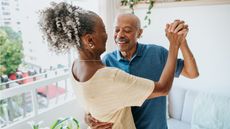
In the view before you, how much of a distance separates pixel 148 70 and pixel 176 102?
1383 mm

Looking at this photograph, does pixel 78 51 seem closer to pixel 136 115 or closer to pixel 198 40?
pixel 136 115

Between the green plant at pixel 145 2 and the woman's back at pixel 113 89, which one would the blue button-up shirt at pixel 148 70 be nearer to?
the woman's back at pixel 113 89

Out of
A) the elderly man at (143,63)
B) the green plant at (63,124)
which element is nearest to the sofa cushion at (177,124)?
the green plant at (63,124)

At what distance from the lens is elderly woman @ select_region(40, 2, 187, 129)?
2.61 ft

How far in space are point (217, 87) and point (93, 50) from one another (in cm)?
177

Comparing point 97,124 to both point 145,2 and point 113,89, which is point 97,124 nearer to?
point 113,89

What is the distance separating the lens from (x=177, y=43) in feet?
2.88

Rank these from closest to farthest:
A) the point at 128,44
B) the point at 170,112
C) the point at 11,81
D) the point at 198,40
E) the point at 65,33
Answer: the point at 65,33
the point at 128,44
the point at 11,81
the point at 198,40
the point at 170,112

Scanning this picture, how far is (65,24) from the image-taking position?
79 cm

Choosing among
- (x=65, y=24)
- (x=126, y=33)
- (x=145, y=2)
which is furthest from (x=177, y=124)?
(x=65, y=24)

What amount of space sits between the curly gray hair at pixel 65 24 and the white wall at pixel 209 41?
64.8 inches

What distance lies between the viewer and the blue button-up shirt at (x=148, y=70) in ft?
3.58

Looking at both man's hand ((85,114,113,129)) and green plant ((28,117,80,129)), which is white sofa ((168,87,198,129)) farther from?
man's hand ((85,114,113,129))

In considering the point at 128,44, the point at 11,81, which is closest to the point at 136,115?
the point at 128,44
